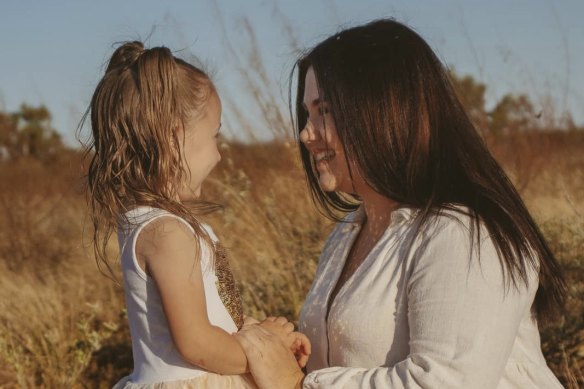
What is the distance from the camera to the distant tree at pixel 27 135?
1614 cm

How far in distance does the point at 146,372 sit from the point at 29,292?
3.52 m

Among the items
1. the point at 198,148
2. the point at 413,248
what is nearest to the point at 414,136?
the point at 413,248

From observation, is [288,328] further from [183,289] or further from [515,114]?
[515,114]

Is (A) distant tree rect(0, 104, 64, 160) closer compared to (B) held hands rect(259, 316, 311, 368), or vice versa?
(B) held hands rect(259, 316, 311, 368)

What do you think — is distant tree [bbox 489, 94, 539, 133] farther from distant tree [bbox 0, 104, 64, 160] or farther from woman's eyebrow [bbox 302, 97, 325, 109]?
distant tree [bbox 0, 104, 64, 160]

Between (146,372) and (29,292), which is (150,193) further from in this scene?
(29,292)

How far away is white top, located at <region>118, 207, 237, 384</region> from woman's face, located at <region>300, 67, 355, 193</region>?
384mm

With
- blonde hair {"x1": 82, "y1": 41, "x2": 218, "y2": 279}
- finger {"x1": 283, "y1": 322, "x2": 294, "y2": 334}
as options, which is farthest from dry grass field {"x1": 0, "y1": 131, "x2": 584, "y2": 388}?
finger {"x1": 283, "y1": 322, "x2": 294, "y2": 334}

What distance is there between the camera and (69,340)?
16.8 feet

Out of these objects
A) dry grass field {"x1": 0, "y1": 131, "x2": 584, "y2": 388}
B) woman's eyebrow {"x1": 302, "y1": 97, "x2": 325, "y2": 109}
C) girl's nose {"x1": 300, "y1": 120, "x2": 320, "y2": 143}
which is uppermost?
woman's eyebrow {"x1": 302, "y1": 97, "x2": 325, "y2": 109}

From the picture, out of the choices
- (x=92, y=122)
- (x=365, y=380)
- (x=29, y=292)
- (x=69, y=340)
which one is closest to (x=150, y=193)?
(x=92, y=122)

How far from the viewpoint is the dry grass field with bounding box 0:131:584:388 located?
15.2 ft

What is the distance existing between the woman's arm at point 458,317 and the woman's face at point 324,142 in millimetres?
419

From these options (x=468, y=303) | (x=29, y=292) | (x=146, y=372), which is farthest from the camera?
(x=29, y=292)
